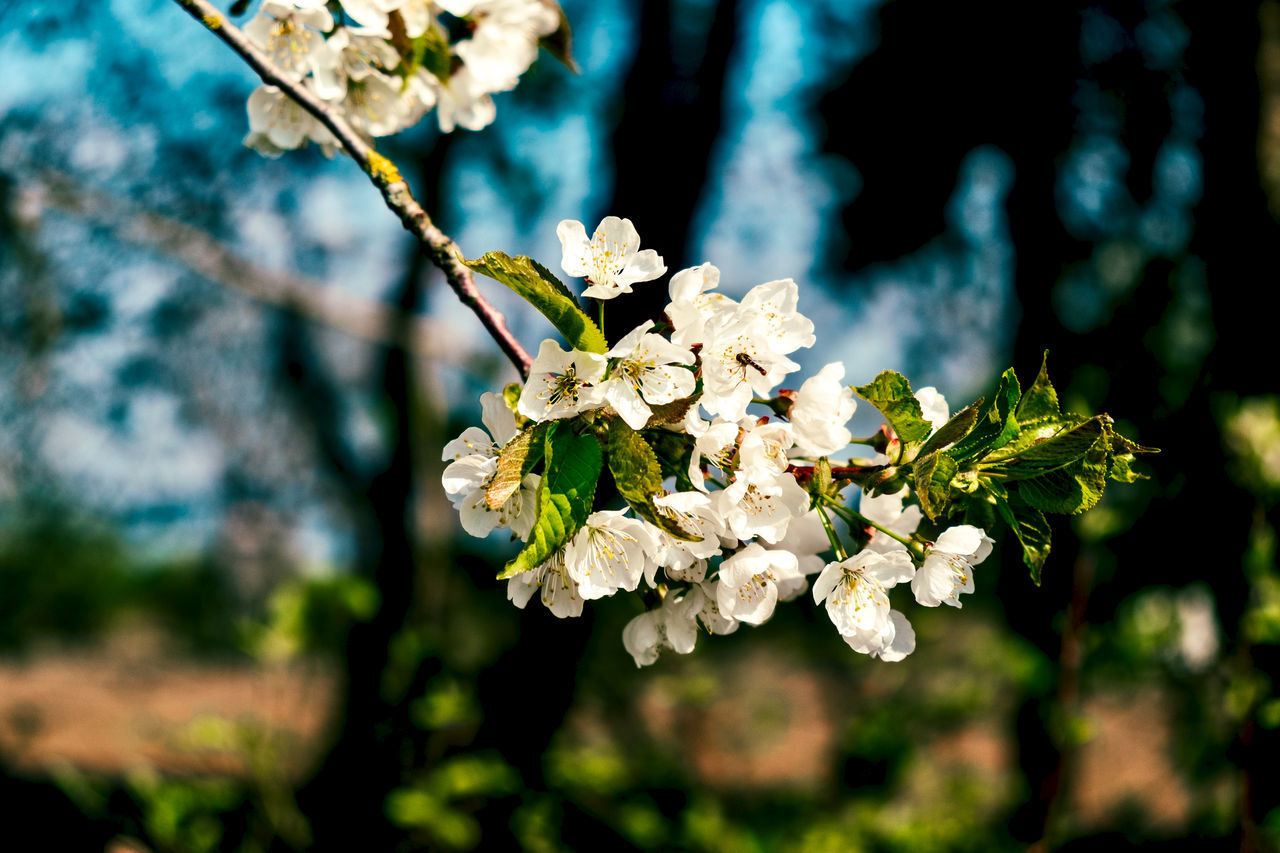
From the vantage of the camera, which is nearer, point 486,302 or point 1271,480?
point 486,302

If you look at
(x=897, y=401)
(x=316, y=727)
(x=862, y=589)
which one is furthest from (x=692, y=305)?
(x=316, y=727)

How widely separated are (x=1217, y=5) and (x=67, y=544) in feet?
16.9

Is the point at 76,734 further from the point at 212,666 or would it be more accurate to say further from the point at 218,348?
the point at 218,348

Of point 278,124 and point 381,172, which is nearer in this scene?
point 381,172

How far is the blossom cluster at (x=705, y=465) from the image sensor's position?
0.49 meters

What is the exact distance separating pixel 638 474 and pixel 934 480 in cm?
20

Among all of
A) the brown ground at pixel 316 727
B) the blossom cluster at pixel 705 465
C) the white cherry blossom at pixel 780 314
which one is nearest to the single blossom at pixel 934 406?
the blossom cluster at pixel 705 465

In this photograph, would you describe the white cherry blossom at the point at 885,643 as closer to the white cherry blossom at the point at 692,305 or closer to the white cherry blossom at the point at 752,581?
the white cherry blossom at the point at 752,581

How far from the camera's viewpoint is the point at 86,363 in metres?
2.56

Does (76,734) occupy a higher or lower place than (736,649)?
higher

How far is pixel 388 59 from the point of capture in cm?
71

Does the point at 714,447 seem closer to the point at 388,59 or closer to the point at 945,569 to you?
the point at 945,569

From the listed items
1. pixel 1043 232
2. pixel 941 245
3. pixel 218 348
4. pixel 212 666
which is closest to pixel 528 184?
pixel 218 348

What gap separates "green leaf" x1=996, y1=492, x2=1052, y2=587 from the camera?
0.54m
